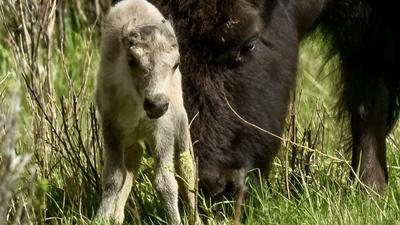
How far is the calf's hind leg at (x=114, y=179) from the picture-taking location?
415cm

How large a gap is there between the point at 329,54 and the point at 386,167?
0.63 meters

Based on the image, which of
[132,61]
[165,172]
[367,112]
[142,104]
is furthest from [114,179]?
[367,112]

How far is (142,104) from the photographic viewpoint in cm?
384

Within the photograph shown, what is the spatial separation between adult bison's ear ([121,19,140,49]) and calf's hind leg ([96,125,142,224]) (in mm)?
387

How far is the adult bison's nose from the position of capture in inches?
144

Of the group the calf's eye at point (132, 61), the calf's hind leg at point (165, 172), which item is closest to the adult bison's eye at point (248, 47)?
the calf's hind leg at point (165, 172)

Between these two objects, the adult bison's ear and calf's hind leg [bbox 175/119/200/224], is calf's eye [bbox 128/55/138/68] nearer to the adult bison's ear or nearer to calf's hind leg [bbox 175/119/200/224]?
the adult bison's ear

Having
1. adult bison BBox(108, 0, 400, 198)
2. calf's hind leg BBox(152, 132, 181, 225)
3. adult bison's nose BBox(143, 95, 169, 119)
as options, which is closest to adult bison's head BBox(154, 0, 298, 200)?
adult bison BBox(108, 0, 400, 198)

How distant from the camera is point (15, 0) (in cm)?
570

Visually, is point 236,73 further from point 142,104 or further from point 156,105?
point 156,105

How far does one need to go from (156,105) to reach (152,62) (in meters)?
0.15

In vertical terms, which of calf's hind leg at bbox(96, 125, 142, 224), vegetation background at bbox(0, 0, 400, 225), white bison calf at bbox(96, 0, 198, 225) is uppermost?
white bison calf at bbox(96, 0, 198, 225)

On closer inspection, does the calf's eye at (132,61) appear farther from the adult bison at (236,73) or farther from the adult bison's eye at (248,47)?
the adult bison's eye at (248,47)

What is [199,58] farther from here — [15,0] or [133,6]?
[15,0]
